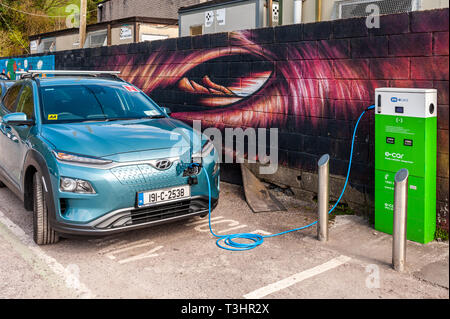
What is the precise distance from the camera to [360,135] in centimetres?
562

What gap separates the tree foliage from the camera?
1478 inches

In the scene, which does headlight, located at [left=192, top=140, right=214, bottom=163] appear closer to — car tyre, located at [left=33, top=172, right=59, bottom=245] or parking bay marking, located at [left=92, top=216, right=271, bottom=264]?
parking bay marking, located at [left=92, top=216, right=271, bottom=264]

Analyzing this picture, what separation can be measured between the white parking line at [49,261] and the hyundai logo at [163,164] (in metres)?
1.23

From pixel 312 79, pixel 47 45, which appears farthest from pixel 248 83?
pixel 47 45

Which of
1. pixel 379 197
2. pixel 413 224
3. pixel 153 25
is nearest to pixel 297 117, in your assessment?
pixel 379 197

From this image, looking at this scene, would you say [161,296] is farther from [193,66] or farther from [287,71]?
[193,66]

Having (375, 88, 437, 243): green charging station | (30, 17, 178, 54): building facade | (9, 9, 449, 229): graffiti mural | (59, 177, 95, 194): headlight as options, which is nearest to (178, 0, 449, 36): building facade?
(9, 9, 449, 229): graffiti mural

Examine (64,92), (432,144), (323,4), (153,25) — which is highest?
(153,25)

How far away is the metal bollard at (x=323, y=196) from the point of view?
4.70 metres

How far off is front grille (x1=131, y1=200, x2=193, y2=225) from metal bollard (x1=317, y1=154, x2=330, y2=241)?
4.30ft

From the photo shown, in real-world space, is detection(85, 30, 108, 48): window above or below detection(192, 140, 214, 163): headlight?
above

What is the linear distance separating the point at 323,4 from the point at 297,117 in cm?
485

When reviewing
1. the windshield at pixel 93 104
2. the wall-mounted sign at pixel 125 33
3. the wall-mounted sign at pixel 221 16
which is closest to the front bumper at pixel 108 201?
the windshield at pixel 93 104
